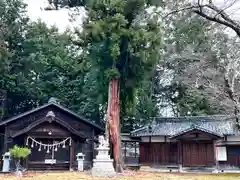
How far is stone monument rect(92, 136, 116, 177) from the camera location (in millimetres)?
14664

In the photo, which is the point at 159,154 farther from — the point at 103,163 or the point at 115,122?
the point at 103,163

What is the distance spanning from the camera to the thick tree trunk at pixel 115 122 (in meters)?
16.1

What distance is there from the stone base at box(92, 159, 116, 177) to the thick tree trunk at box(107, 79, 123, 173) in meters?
0.88

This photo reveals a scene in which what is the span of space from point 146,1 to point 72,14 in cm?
430

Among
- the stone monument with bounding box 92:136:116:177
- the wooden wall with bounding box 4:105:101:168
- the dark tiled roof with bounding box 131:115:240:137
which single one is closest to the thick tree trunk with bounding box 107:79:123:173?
the stone monument with bounding box 92:136:116:177

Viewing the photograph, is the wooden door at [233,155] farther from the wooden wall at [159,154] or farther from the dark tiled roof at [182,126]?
the wooden wall at [159,154]

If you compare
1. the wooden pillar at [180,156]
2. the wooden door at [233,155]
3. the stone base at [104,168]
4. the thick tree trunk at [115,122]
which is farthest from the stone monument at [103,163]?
the wooden door at [233,155]

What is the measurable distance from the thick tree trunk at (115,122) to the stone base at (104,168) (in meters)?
0.88

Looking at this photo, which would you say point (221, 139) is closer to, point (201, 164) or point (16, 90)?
point (201, 164)

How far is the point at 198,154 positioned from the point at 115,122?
901 cm

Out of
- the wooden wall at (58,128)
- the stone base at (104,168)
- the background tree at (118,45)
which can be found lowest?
the stone base at (104,168)

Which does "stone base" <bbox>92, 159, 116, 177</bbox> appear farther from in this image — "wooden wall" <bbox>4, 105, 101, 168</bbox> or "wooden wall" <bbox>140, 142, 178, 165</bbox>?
"wooden wall" <bbox>140, 142, 178, 165</bbox>

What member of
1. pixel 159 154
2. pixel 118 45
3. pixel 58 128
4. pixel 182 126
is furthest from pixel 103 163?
pixel 182 126

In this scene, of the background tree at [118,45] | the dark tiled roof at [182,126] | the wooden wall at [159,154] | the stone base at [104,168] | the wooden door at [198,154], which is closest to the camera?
the stone base at [104,168]
